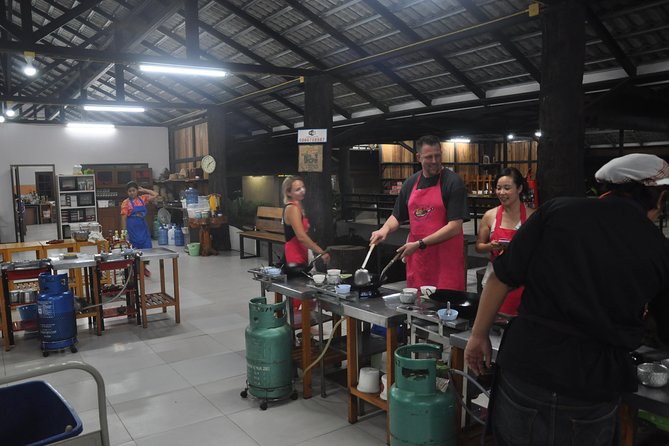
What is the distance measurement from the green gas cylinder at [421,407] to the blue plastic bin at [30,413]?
155 cm

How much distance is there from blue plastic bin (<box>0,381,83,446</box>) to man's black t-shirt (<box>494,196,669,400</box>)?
192cm

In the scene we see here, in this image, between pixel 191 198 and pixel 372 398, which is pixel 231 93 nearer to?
pixel 191 198

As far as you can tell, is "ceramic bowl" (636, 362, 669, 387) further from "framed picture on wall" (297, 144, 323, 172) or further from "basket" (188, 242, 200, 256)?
"basket" (188, 242, 200, 256)

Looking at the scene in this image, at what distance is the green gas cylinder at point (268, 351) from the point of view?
12.0 ft

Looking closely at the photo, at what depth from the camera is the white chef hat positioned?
5.50 ft

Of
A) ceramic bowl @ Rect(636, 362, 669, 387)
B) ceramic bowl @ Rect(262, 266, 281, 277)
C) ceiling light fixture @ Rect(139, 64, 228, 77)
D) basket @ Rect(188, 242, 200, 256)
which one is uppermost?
ceiling light fixture @ Rect(139, 64, 228, 77)

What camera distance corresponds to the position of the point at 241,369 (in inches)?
181

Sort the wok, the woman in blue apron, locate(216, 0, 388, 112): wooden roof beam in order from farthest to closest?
the woman in blue apron → locate(216, 0, 388, 112): wooden roof beam → the wok

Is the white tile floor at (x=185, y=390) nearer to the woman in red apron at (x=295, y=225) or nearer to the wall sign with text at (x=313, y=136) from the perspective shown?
the woman in red apron at (x=295, y=225)

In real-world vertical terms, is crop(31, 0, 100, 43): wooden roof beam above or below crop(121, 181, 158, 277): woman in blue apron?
above

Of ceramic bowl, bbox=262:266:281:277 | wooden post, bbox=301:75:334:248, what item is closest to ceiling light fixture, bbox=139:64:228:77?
wooden post, bbox=301:75:334:248

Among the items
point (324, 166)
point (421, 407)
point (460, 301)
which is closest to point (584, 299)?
point (421, 407)

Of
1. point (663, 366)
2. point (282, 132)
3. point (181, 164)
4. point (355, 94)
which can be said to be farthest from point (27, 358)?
point (181, 164)

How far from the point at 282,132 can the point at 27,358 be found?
9.55 metres
